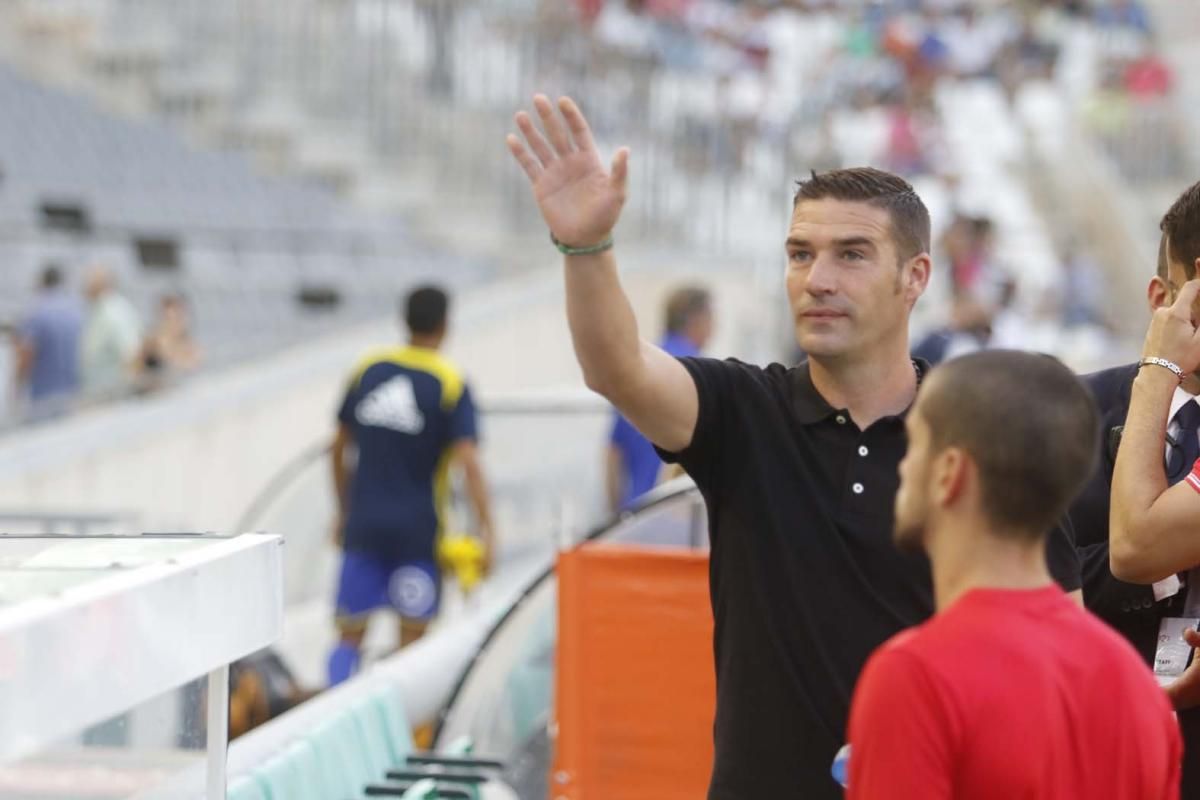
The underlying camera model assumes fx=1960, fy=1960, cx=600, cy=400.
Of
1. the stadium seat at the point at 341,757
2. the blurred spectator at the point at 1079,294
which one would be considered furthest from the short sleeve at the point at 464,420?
the blurred spectator at the point at 1079,294

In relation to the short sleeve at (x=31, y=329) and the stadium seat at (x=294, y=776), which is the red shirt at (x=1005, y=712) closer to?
the stadium seat at (x=294, y=776)

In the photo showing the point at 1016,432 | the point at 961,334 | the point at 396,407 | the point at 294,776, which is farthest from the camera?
the point at 961,334

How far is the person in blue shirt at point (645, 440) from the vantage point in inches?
359

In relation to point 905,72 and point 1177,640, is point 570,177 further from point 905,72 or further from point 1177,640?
point 905,72

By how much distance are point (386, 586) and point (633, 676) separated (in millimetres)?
2696

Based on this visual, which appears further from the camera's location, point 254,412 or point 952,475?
point 254,412

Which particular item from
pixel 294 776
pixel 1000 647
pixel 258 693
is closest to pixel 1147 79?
pixel 258 693

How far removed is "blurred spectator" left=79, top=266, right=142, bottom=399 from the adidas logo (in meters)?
5.26

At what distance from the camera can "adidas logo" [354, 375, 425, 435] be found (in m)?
7.98

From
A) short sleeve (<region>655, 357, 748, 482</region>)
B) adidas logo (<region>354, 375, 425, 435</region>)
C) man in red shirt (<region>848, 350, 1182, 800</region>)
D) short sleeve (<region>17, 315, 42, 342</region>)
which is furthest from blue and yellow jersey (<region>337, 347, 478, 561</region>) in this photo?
man in red shirt (<region>848, 350, 1182, 800</region>)

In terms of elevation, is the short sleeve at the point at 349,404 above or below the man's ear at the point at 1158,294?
below

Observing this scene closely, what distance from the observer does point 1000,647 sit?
2.28 metres

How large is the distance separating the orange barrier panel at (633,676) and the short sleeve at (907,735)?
3.18 metres

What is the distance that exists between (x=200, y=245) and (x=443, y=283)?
2.15m
